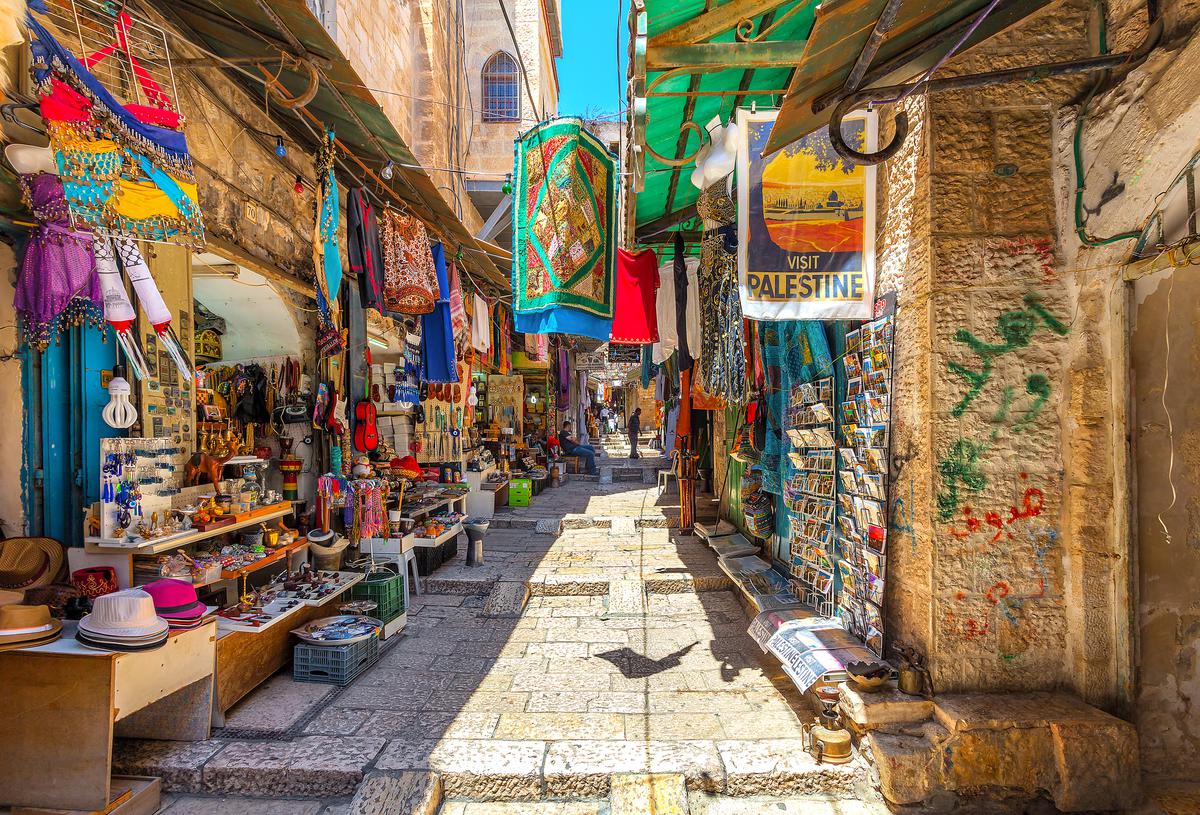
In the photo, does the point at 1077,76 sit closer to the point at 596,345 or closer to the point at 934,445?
the point at 934,445

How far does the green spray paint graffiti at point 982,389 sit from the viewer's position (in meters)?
3.11

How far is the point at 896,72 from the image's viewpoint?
2.51 m

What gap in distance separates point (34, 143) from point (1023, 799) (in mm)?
6263

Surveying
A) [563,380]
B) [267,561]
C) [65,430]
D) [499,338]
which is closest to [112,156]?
[65,430]

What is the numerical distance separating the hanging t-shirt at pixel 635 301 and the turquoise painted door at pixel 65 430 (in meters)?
4.00

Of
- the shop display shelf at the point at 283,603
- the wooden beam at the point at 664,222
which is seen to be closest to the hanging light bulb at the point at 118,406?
the shop display shelf at the point at 283,603

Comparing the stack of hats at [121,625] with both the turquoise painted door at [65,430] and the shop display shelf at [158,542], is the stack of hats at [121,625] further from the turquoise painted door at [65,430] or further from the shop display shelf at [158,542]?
the turquoise painted door at [65,430]

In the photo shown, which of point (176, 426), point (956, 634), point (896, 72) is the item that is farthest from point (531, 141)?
point (956, 634)

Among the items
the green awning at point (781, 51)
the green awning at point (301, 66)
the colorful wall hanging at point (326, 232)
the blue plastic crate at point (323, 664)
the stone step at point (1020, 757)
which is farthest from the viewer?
the colorful wall hanging at point (326, 232)

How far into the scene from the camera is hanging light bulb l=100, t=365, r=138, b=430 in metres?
3.41

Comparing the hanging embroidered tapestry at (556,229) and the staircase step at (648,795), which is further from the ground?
the hanging embroidered tapestry at (556,229)

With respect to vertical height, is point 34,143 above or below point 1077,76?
below

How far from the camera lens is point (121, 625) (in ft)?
9.46

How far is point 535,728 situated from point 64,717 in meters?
2.38
